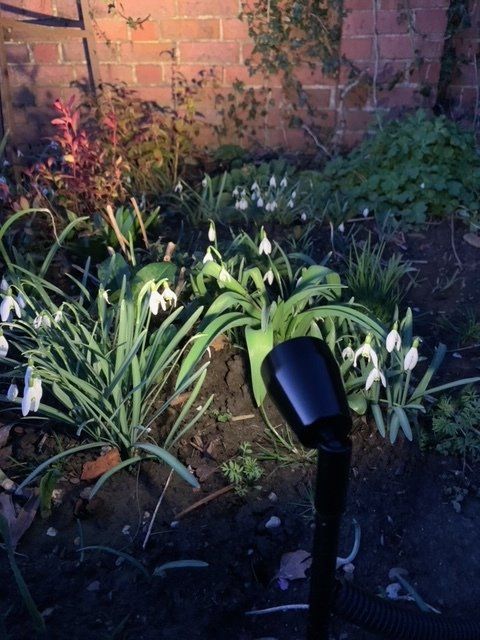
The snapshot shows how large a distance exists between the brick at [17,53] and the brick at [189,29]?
872mm

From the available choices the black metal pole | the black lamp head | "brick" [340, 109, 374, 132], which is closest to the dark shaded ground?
the black metal pole

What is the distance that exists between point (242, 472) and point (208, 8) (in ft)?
A: 9.74

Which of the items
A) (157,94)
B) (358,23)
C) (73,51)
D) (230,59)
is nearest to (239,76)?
(230,59)

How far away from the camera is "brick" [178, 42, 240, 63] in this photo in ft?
12.7

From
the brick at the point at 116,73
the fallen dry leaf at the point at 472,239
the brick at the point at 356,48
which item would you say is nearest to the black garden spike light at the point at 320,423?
the fallen dry leaf at the point at 472,239

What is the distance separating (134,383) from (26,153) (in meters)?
2.86

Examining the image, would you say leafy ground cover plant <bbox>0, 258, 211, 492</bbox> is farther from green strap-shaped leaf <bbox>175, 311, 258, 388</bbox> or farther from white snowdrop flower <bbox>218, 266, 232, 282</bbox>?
white snowdrop flower <bbox>218, 266, 232, 282</bbox>

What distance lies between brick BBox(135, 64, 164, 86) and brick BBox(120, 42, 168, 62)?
0.12 ft

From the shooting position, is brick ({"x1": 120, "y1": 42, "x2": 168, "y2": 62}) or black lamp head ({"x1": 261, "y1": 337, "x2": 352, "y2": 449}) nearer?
black lamp head ({"x1": 261, "y1": 337, "x2": 352, "y2": 449})

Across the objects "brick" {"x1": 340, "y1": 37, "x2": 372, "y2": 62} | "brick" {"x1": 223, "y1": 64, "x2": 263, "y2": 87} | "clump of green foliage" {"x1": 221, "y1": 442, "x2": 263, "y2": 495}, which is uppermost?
"brick" {"x1": 340, "y1": 37, "x2": 372, "y2": 62}

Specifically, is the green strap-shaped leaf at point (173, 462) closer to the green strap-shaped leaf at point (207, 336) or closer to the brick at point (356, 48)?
the green strap-shaped leaf at point (207, 336)

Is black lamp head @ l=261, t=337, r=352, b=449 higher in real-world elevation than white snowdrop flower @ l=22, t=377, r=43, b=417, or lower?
higher

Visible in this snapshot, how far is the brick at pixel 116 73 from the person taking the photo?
398 cm

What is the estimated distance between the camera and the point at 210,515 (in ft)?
6.20
